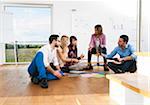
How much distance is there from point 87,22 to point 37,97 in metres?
4.88

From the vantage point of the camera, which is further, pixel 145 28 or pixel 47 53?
pixel 145 28

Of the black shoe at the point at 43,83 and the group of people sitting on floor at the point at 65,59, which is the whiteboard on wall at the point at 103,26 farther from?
the black shoe at the point at 43,83

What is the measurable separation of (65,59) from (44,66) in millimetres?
1427

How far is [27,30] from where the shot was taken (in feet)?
24.3

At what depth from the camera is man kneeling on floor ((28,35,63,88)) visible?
375 centimetres

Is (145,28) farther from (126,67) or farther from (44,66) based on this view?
(44,66)

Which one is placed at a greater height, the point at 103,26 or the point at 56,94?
the point at 103,26

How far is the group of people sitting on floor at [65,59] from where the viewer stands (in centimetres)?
384

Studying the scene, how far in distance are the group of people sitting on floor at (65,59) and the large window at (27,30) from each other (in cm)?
Answer: 212

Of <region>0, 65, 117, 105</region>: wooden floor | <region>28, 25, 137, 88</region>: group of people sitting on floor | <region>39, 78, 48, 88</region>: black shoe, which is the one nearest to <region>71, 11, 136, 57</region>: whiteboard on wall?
<region>28, 25, 137, 88</region>: group of people sitting on floor

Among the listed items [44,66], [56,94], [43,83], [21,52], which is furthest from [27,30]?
[56,94]

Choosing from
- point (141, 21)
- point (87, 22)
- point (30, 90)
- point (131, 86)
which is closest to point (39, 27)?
point (87, 22)

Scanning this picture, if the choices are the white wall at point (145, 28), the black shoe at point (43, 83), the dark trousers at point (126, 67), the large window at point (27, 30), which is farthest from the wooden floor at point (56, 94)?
the large window at point (27, 30)

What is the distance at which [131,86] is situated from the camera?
2217 mm
